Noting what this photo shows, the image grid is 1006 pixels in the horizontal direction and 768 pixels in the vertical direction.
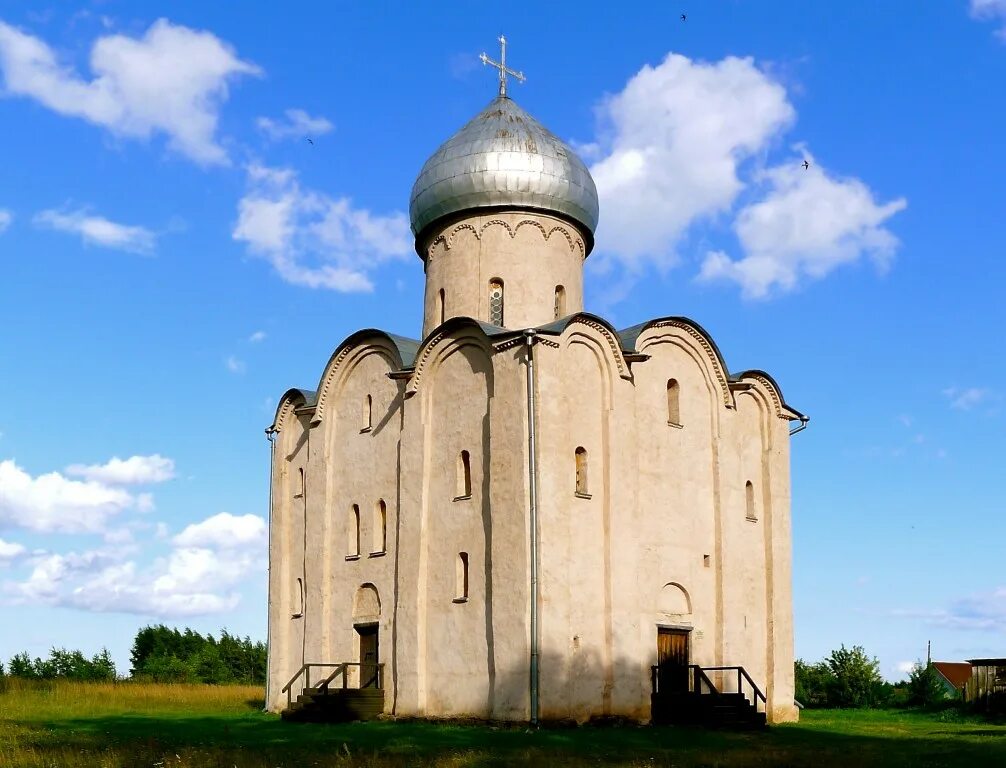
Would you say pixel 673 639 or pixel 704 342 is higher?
pixel 704 342

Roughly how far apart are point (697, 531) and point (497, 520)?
449 centimetres

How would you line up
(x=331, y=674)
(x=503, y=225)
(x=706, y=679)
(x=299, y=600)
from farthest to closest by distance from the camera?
(x=299, y=600)
(x=503, y=225)
(x=331, y=674)
(x=706, y=679)

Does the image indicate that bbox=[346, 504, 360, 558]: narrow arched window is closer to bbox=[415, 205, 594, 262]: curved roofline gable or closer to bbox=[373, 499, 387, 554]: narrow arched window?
bbox=[373, 499, 387, 554]: narrow arched window

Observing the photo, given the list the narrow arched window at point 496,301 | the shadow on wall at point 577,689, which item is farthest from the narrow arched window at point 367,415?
the shadow on wall at point 577,689

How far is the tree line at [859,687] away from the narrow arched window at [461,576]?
15933mm

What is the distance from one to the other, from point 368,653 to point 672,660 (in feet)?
19.2

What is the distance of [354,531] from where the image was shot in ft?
75.5

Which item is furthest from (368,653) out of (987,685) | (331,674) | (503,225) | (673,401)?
(987,685)

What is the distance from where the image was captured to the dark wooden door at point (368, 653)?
21834 millimetres

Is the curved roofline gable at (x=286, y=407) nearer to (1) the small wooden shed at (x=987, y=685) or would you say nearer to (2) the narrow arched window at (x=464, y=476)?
(2) the narrow arched window at (x=464, y=476)

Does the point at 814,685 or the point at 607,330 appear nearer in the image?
the point at 607,330

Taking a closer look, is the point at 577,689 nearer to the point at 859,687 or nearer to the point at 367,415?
the point at 367,415

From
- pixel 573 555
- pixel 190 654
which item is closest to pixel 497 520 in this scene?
pixel 573 555

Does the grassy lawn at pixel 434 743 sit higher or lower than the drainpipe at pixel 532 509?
lower
